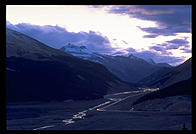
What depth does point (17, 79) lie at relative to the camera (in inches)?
3839

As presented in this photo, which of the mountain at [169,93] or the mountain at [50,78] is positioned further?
the mountain at [50,78]

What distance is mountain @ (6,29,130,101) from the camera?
89.6 m

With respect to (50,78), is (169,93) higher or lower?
lower

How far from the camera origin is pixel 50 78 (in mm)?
106625

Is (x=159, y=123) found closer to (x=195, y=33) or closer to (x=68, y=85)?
(x=195, y=33)

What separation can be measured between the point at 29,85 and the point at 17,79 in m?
5.89

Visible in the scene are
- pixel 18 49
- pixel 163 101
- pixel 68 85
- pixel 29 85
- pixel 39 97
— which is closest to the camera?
pixel 163 101

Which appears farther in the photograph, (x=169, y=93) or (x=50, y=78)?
(x=50, y=78)

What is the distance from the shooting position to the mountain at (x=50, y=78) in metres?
89.6

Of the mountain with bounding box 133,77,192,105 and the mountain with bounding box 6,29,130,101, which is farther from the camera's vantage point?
the mountain with bounding box 6,29,130,101
